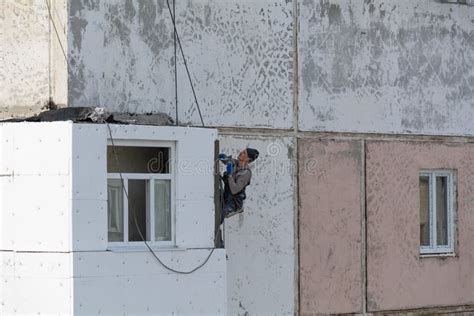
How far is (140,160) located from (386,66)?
14.6ft

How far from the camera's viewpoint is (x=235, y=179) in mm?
13820

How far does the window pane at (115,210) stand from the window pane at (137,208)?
120 millimetres

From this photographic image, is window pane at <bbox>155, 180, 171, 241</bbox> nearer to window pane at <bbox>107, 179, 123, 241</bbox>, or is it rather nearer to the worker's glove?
window pane at <bbox>107, 179, 123, 241</bbox>

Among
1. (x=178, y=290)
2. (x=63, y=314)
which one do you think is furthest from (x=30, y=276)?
(x=178, y=290)

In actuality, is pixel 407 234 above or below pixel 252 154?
below

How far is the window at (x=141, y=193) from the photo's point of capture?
13102 mm

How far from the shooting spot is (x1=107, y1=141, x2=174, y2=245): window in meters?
13.1

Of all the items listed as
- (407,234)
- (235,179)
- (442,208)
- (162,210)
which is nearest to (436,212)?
(442,208)

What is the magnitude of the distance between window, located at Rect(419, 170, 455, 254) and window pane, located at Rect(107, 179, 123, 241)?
527cm

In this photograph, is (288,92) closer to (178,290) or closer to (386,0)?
(386,0)

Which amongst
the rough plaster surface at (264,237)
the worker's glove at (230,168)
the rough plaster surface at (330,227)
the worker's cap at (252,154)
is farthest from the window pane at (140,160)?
the rough plaster surface at (330,227)

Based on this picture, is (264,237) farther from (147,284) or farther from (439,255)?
(439,255)

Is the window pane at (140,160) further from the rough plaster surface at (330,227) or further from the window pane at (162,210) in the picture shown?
the rough plaster surface at (330,227)

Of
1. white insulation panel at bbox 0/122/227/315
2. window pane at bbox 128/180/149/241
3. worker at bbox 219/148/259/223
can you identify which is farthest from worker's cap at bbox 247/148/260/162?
window pane at bbox 128/180/149/241
